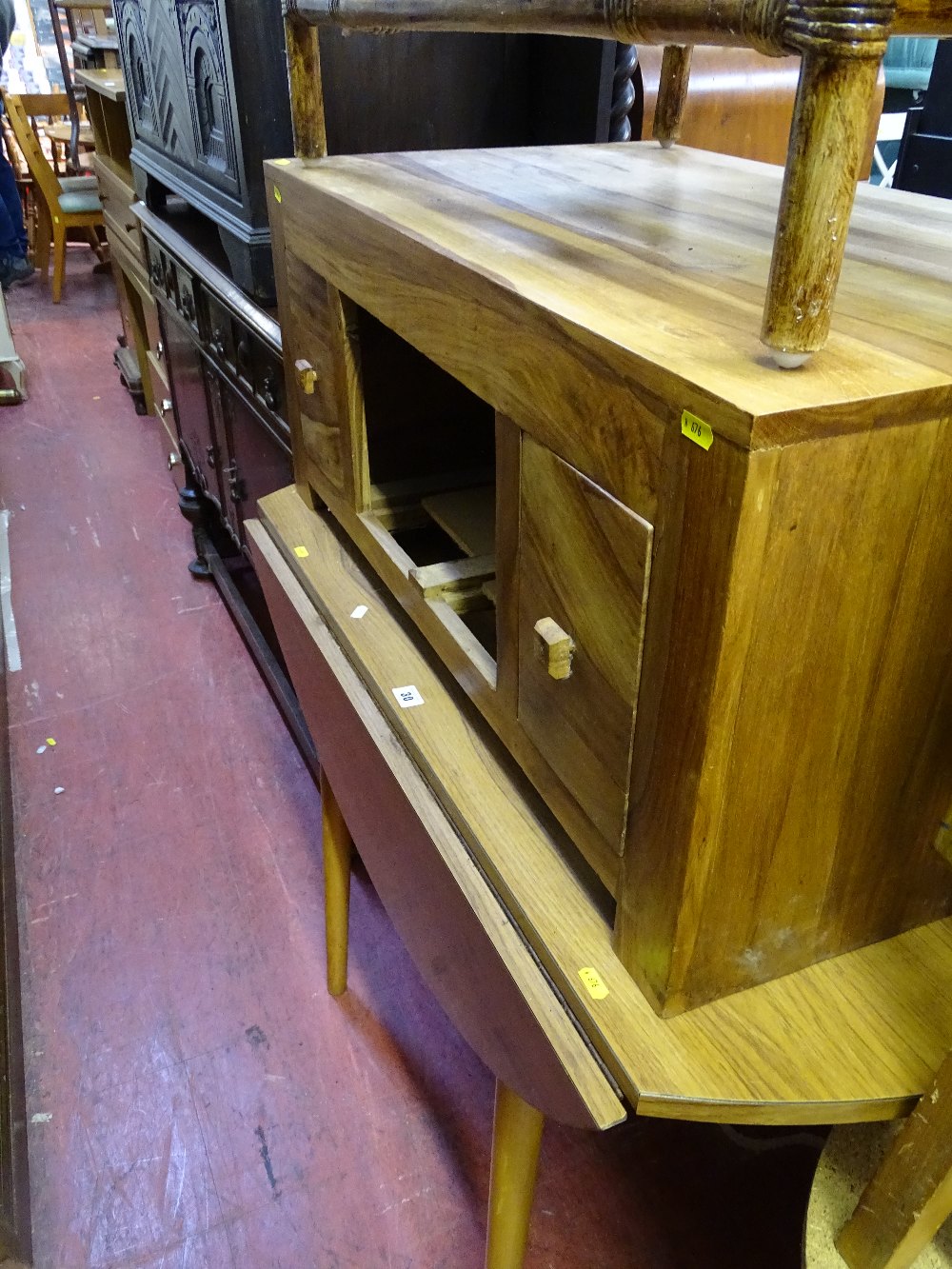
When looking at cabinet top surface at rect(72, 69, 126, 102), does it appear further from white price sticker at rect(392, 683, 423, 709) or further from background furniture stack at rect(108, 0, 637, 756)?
white price sticker at rect(392, 683, 423, 709)

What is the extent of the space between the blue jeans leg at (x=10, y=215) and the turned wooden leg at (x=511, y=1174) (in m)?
5.01

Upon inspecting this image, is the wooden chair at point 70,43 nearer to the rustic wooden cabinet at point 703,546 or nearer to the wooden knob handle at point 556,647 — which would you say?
the rustic wooden cabinet at point 703,546

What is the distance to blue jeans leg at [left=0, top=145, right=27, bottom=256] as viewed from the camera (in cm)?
461

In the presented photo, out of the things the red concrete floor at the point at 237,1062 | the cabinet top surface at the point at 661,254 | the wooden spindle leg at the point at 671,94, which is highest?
the wooden spindle leg at the point at 671,94

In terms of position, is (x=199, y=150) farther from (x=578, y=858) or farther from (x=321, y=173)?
(x=578, y=858)

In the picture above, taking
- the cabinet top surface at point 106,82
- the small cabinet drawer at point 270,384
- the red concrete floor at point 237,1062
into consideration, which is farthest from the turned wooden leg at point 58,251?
the small cabinet drawer at point 270,384

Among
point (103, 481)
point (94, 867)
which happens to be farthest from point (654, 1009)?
point (103, 481)

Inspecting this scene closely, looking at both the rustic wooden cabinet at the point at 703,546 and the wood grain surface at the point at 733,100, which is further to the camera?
the wood grain surface at the point at 733,100

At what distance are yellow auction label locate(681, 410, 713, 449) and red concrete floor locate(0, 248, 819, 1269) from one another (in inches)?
44.0

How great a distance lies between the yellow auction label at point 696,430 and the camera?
424 millimetres

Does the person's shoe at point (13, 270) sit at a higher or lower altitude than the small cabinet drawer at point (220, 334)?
lower

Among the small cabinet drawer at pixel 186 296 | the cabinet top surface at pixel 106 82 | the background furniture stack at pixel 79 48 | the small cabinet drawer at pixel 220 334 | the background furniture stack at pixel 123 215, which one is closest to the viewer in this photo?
the small cabinet drawer at pixel 220 334

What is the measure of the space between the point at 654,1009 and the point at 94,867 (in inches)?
53.9

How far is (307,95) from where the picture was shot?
0.95 meters
